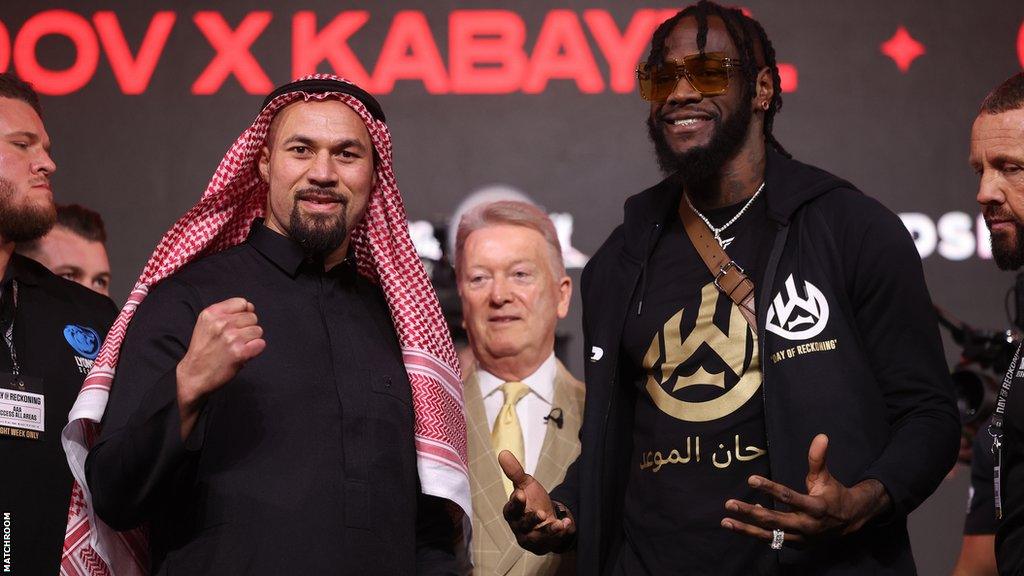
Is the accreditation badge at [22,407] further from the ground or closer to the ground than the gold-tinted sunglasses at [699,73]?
closer to the ground

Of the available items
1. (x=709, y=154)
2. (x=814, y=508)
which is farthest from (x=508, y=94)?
(x=814, y=508)

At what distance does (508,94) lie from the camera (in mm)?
5574

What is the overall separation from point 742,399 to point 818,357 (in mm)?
176

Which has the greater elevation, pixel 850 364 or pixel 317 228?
pixel 317 228

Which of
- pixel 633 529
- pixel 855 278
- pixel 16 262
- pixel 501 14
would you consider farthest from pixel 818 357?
pixel 501 14

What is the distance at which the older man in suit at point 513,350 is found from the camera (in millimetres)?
3238

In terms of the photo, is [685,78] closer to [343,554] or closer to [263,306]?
[263,306]

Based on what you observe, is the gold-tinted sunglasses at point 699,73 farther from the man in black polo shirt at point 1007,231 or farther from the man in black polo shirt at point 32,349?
the man in black polo shirt at point 32,349

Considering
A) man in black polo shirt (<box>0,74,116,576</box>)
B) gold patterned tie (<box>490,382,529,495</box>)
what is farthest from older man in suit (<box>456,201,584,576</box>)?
man in black polo shirt (<box>0,74,116,576</box>)

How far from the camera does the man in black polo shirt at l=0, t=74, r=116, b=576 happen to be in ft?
9.00

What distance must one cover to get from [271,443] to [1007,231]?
1.60 metres

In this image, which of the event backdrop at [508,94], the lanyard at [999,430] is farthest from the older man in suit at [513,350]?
the event backdrop at [508,94]

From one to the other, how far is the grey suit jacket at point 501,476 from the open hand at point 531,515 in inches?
20.9

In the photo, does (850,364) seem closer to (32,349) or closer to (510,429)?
(510,429)
